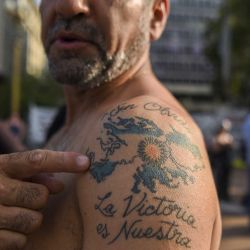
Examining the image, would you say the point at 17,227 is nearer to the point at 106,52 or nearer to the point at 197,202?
the point at 197,202

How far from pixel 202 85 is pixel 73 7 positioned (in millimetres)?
71678

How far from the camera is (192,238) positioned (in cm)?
119

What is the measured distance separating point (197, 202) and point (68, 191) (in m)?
0.35

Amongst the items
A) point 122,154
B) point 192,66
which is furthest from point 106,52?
point 192,66

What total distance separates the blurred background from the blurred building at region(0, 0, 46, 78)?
3 centimetres

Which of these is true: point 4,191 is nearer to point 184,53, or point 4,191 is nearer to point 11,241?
point 11,241

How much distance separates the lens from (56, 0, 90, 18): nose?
5.14 ft

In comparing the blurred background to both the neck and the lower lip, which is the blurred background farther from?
the lower lip

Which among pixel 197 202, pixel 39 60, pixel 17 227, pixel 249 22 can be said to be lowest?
pixel 39 60

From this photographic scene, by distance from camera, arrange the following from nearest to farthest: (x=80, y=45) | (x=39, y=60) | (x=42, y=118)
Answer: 1. (x=80, y=45)
2. (x=42, y=118)
3. (x=39, y=60)

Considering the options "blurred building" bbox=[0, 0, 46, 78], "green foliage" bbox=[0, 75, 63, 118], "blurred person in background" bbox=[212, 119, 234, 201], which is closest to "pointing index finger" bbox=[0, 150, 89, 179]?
"blurred building" bbox=[0, 0, 46, 78]

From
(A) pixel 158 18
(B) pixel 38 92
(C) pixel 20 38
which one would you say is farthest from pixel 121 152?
(B) pixel 38 92

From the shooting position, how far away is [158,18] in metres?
1.93

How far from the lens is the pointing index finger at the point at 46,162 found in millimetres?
1301
